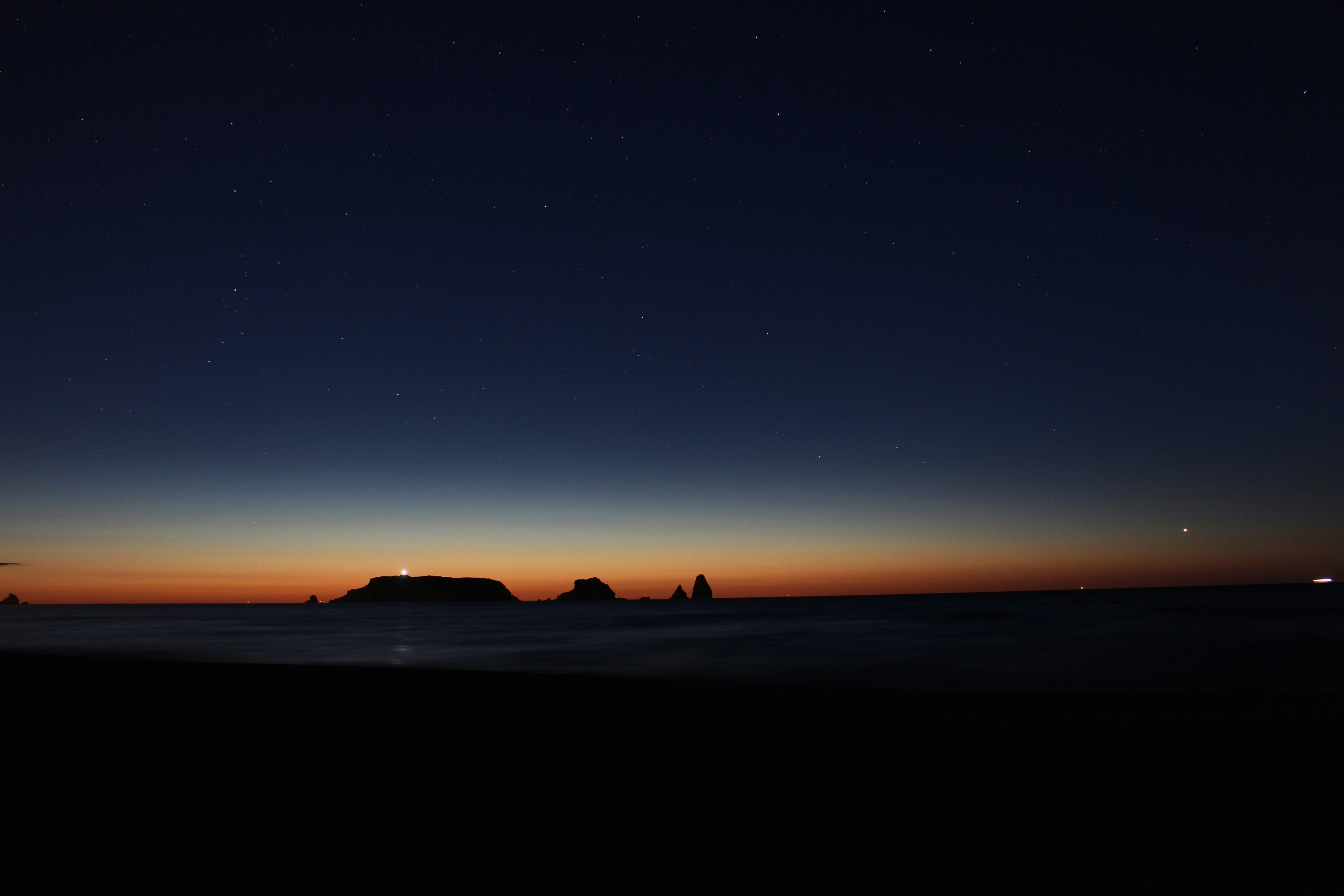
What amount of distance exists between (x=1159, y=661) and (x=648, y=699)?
18229 millimetres

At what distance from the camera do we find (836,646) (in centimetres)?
2741

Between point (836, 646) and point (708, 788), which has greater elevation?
point (708, 788)

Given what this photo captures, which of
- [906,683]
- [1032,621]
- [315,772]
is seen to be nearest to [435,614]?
[1032,621]

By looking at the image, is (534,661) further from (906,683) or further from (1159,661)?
(1159,661)

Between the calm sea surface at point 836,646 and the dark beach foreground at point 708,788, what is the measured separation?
759 cm

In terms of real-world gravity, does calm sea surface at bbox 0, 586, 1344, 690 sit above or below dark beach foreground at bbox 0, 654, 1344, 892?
below

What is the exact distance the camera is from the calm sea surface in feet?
55.4

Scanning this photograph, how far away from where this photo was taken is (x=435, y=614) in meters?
91.5

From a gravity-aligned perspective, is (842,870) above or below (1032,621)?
above

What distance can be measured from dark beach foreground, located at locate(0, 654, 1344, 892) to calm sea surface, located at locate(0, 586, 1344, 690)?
7.59 metres

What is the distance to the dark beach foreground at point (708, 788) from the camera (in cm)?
398

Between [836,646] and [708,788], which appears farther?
[836,646]

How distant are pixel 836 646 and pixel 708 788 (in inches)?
926

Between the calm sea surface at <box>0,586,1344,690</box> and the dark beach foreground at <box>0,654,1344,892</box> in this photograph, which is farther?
the calm sea surface at <box>0,586,1344,690</box>
